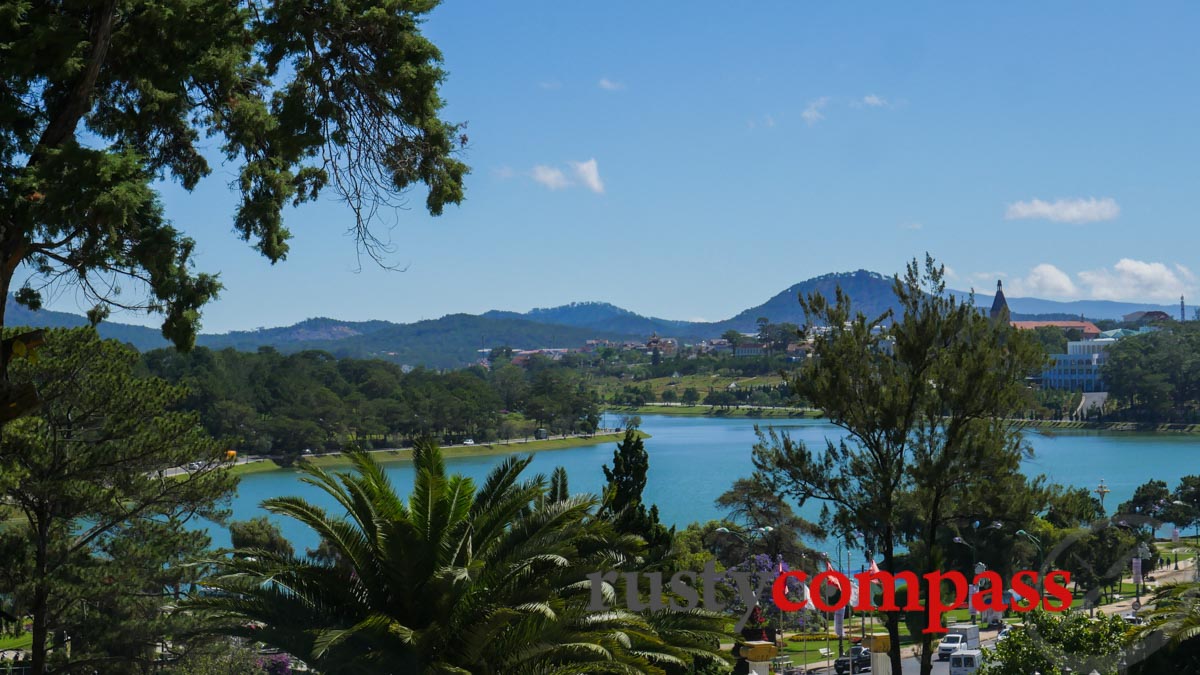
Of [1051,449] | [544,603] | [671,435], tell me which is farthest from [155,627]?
[671,435]

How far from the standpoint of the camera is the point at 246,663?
1734cm

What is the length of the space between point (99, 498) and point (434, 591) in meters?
9.42

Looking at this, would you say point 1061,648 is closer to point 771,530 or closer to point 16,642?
point 771,530

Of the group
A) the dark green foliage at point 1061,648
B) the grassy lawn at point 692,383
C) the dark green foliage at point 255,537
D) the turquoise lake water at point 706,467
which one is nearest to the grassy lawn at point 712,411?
the grassy lawn at point 692,383

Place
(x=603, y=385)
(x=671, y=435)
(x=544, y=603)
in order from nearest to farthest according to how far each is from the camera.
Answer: (x=544, y=603) < (x=671, y=435) < (x=603, y=385)

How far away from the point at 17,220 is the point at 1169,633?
8745mm

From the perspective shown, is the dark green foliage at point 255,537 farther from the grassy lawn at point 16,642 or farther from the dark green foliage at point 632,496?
the dark green foliage at point 632,496

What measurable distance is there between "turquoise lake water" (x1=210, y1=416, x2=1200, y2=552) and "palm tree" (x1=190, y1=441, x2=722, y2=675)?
42232mm

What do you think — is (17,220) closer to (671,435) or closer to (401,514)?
(401,514)

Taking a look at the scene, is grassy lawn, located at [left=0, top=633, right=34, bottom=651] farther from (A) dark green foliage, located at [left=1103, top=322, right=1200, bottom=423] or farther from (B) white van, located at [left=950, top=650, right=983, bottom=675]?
(A) dark green foliage, located at [left=1103, top=322, right=1200, bottom=423]

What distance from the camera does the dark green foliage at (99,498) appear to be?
1534cm

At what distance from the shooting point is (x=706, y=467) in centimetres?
8625

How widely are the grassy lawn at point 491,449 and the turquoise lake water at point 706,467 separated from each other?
126 cm

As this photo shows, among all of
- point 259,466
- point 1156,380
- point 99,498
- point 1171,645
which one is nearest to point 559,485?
point 1171,645
